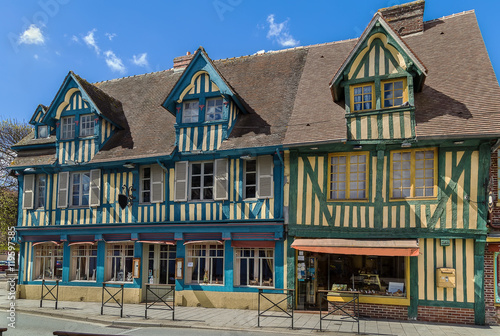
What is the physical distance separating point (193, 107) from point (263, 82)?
2.81 meters

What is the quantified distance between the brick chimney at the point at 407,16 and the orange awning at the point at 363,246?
770cm

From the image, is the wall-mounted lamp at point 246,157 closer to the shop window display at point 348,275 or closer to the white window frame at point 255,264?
the white window frame at point 255,264

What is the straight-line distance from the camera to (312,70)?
50.2 feet

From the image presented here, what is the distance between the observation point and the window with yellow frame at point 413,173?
11.5 metres

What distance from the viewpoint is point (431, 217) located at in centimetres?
1129

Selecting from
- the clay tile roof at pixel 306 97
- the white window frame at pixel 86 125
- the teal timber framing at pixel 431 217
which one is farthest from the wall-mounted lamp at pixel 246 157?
the white window frame at pixel 86 125

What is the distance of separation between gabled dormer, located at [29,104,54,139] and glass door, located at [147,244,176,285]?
258 inches

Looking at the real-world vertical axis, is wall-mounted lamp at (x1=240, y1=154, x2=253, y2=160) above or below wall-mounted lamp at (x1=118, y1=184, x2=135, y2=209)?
above

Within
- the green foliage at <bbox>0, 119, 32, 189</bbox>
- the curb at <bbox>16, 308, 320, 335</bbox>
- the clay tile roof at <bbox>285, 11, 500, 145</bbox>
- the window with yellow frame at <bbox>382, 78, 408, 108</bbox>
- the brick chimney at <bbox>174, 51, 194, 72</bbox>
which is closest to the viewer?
the curb at <bbox>16, 308, 320, 335</bbox>

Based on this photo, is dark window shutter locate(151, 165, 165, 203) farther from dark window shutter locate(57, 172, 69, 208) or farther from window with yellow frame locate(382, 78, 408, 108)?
window with yellow frame locate(382, 78, 408, 108)

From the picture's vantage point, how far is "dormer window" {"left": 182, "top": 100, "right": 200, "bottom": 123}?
47.5 ft

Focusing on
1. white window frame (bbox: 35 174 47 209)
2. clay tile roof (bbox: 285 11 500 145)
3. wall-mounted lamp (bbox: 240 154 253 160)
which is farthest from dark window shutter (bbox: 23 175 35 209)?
clay tile roof (bbox: 285 11 500 145)

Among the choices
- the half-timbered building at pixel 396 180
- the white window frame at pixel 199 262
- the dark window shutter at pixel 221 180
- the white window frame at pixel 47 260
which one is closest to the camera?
the half-timbered building at pixel 396 180

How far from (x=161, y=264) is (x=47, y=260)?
186 inches
